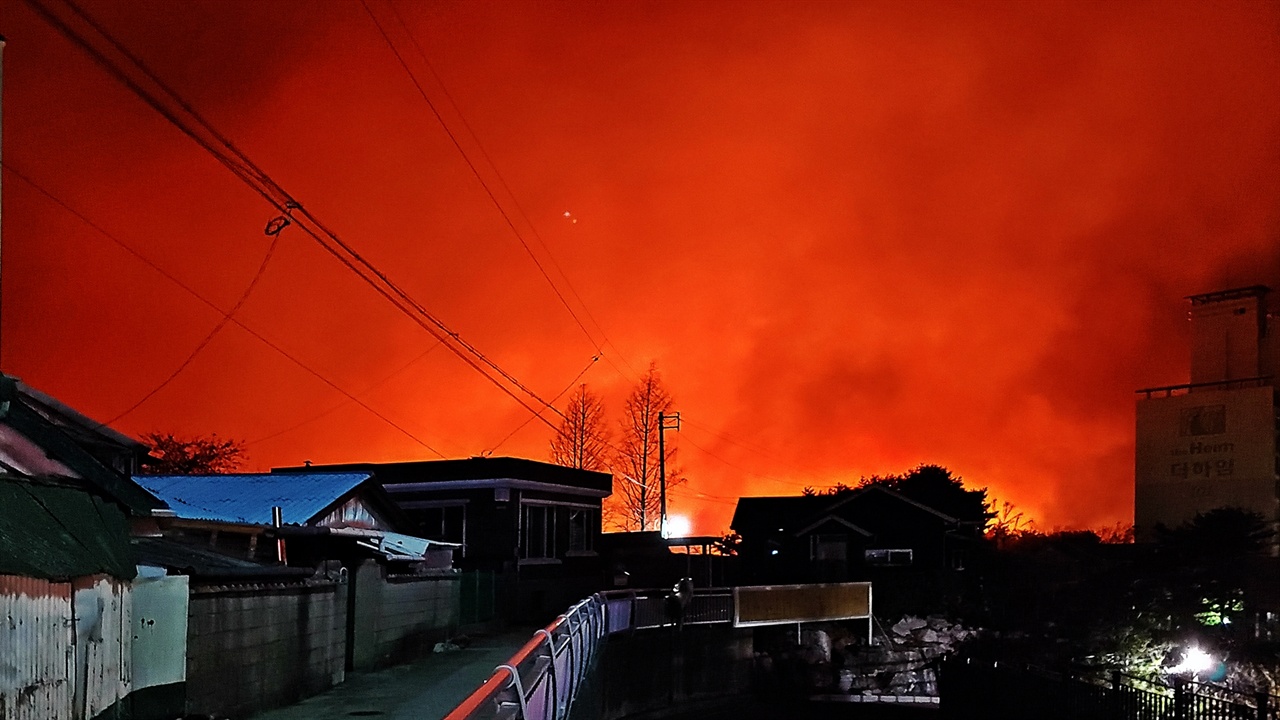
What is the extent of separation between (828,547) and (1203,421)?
77.1 ft

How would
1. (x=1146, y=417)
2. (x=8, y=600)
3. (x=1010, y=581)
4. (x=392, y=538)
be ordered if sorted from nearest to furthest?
(x=8, y=600), (x=392, y=538), (x=1010, y=581), (x=1146, y=417)

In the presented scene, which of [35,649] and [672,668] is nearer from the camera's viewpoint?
[35,649]

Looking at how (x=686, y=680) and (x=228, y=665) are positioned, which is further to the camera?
(x=686, y=680)

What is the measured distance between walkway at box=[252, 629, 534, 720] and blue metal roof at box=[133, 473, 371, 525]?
14.1ft

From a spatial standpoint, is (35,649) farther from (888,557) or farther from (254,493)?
(888,557)

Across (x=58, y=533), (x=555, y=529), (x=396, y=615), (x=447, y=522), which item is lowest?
(x=396, y=615)

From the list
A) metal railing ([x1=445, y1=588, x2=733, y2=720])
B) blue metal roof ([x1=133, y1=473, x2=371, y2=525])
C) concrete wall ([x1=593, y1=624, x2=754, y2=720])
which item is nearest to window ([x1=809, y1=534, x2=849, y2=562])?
concrete wall ([x1=593, y1=624, x2=754, y2=720])

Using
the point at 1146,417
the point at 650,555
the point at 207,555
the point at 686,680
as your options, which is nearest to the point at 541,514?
the point at 650,555

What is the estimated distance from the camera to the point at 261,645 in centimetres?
1557

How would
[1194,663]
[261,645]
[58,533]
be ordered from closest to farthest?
[58,533], [261,645], [1194,663]

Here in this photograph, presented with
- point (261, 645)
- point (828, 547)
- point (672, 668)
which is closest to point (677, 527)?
point (828, 547)

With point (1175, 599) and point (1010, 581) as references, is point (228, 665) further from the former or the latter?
point (1010, 581)

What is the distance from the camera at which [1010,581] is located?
4428 centimetres

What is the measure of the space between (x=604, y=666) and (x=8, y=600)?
1619 cm
